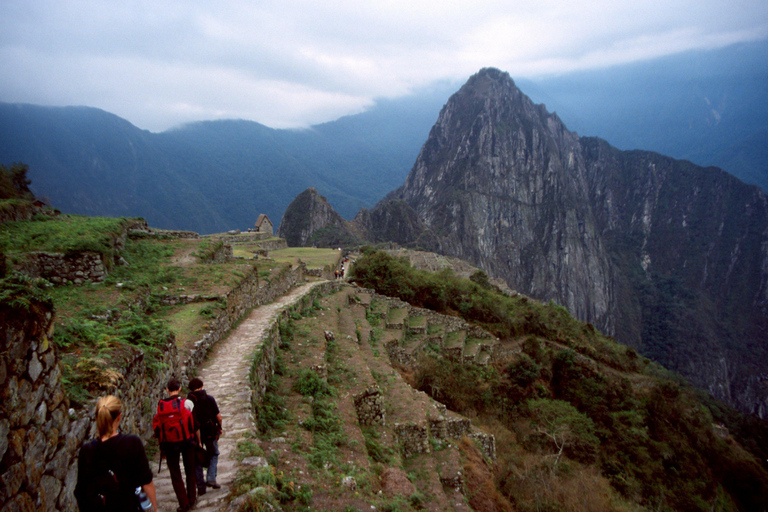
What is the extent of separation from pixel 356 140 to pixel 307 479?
191 metres

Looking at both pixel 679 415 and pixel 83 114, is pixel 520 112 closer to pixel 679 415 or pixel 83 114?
pixel 83 114

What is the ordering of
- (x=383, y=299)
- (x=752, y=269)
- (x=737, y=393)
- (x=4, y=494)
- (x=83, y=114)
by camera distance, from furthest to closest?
(x=752, y=269), (x=737, y=393), (x=83, y=114), (x=383, y=299), (x=4, y=494)

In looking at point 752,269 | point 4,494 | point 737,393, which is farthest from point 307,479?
point 752,269

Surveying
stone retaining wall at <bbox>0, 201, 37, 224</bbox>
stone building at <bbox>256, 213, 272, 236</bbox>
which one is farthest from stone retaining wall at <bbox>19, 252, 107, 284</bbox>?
stone building at <bbox>256, 213, 272, 236</bbox>

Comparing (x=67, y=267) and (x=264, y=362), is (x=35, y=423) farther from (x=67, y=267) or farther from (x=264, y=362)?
(x=67, y=267)

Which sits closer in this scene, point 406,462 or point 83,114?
point 406,462

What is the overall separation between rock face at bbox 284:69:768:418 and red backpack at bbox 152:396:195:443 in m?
134

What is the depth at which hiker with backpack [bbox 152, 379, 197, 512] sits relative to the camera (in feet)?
13.4

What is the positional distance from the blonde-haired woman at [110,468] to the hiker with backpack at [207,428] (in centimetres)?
135

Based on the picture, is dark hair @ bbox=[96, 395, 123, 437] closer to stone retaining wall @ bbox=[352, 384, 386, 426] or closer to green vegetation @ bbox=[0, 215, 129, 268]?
stone retaining wall @ bbox=[352, 384, 386, 426]

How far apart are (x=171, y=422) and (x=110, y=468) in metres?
1.04

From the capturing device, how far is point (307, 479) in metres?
5.80

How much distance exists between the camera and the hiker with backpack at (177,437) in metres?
4.08

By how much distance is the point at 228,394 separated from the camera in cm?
702
